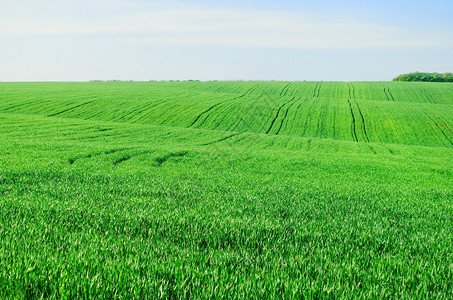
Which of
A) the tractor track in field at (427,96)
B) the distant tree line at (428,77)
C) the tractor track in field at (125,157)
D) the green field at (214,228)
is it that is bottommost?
the tractor track in field at (125,157)

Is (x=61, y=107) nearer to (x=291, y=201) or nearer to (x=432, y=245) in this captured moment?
(x=291, y=201)

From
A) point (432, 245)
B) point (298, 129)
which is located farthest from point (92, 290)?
point (298, 129)

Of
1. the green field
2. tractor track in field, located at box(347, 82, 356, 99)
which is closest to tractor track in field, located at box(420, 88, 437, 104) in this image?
tractor track in field, located at box(347, 82, 356, 99)

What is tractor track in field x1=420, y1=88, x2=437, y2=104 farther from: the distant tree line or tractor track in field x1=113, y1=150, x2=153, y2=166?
tractor track in field x1=113, y1=150, x2=153, y2=166

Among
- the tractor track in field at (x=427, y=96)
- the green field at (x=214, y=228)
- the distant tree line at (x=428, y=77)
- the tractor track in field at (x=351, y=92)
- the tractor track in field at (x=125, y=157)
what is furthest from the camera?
the distant tree line at (x=428, y=77)

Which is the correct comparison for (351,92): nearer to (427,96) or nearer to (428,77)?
(427,96)

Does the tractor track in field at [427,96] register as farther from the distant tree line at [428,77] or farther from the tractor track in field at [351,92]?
the distant tree line at [428,77]

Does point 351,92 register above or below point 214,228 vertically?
above

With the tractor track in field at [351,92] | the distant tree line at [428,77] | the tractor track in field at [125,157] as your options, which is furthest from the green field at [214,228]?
the distant tree line at [428,77]

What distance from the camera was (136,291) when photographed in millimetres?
3711

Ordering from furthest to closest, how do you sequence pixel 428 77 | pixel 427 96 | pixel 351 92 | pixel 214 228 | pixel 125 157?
pixel 428 77, pixel 351 92, pixel 427 96, pixel 125 157, pixel 214 228

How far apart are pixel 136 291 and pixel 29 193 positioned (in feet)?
25.5

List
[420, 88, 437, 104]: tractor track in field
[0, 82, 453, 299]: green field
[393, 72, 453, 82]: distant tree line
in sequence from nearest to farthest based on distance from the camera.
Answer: [0, 82, 453, 299]: green field → [420, 88, 437, 104]: tractor track in field → [393, 72, 453, 82]: distant tree line

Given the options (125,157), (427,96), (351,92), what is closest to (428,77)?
(427,96)
